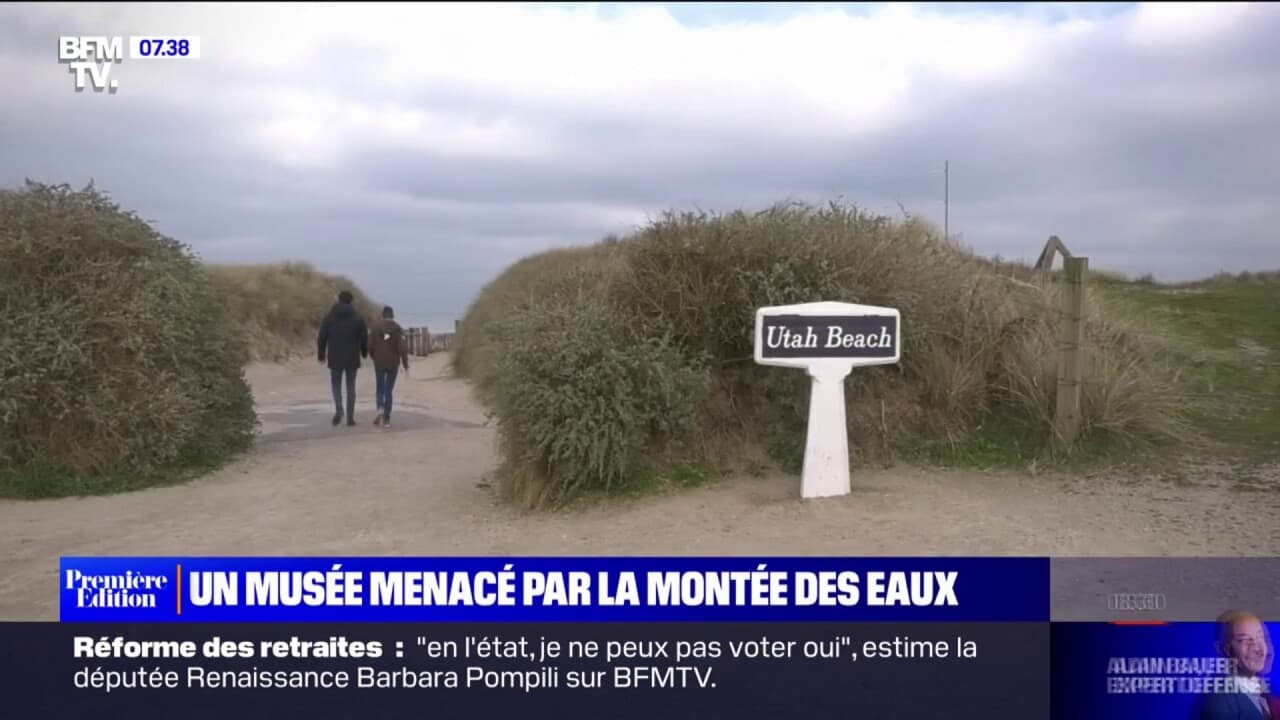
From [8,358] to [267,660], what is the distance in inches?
255

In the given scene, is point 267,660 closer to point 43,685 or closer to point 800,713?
point 43,685

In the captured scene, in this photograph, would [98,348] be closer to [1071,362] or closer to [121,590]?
[121,590]

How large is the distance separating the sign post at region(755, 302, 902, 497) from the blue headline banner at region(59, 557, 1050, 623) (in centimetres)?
184

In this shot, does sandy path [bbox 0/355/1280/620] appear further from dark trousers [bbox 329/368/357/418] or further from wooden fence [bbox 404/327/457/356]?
wooden fence [bbox 404/327/457/356]

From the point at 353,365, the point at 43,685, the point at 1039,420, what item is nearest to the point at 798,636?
the point at 43,685

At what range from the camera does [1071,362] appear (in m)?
9.94

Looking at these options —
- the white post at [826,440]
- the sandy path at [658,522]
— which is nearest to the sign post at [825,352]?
the white post at [826,440]

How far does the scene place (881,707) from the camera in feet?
18.1

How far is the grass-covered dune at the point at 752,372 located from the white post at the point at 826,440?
95 cm

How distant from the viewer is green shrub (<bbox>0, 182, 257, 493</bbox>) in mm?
10922

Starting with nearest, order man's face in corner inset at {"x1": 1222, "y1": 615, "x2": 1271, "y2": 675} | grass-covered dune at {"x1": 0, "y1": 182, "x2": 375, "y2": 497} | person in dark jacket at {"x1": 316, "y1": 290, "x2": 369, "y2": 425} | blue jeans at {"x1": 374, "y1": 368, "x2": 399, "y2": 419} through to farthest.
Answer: man's face in corner inset at {"x1": 1222, "y1": 615, "x2": 1271, "y2": 675} → grass-covered dune at {"x1": 0, "y1": 182, "x2": 375, "y2": 497} → person in dark jacket at {"x1": 316, "y1": 290, "x2": 369, "y2": 425} → blue jeans at {"x1": 374, "y1": 368, "x2": 399, "y2": 419}

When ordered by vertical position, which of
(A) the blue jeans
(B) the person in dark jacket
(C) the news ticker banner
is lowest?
(C) the news ticker banner

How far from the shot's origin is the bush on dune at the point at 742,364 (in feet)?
30.9

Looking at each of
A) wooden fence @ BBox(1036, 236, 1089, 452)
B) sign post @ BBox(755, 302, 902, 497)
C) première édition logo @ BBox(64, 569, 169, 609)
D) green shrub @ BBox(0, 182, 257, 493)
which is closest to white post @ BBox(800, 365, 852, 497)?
sign post @ BBox(755, 302, 902, 497)
